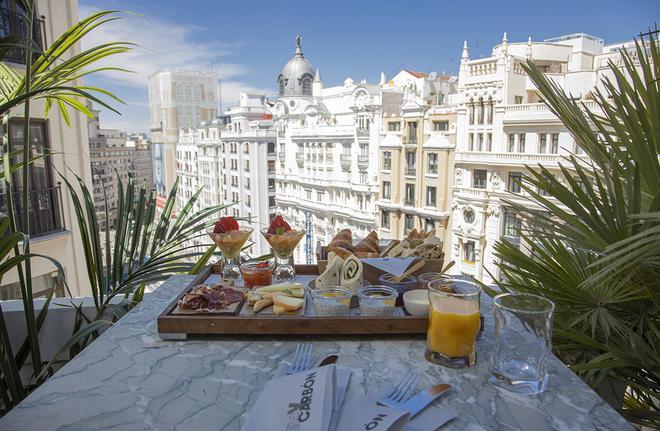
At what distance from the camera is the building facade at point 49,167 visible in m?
2.90

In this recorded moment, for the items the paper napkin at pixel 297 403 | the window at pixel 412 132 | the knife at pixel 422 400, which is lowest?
the knife at pixel 422 400

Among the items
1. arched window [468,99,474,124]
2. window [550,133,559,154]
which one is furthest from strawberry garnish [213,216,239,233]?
arched window [468,99,474,124]

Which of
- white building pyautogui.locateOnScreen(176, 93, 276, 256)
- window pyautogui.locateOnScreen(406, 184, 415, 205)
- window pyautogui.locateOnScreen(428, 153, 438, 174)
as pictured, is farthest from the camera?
white building pyautogui.locateOnScreen(176, 93, 276, 256)

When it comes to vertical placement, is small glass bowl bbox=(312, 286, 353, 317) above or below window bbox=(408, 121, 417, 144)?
below

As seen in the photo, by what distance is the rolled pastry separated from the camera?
1.11 metres

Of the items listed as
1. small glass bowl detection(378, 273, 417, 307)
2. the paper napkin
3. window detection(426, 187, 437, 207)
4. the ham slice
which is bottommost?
window detection(426, 187, 437, 207)

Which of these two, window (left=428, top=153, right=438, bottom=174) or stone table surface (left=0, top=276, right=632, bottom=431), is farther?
window (left=428, top=153, right=438, bottom=174)

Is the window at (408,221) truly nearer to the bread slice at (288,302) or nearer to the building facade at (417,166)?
the building facade at (417,166)

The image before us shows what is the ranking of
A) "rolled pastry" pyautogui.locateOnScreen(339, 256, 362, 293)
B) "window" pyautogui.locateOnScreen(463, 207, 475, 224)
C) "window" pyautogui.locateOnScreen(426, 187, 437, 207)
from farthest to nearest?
"window" pyautogui.locateOnScreen(426, 187, 437, 207), "window" pyautogui.locateOnScreen(463, 207, 475, 224), "rolled pastry" pyautogui.locateOnScreen(339, 256, 362, 293)

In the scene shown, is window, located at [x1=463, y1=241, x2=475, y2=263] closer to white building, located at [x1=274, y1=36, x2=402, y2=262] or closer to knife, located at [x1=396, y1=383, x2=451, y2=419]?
white building, located at [x1=274, y1=36, x2=402, y2=262]

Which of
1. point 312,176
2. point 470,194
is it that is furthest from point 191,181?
point 470,194

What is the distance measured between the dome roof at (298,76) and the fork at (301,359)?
23235mm

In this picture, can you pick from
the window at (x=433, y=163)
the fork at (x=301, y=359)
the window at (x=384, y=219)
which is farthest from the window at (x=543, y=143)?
the fork at (x=301, y=359)

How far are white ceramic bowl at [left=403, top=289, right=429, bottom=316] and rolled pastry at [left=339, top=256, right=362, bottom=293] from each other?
0.13 metres
